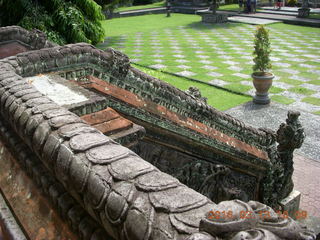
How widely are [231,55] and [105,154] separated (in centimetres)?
1210

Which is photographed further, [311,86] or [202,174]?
[311,86]

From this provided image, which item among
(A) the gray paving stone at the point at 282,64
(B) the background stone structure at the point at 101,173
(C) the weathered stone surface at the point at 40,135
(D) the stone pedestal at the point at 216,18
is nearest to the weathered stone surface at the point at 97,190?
(B) the background stone structure at the point at 101,173

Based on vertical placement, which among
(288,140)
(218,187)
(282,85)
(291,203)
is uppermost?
(288,140)

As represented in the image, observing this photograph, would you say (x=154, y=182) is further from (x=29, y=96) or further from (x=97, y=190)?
(x=29, y=96)

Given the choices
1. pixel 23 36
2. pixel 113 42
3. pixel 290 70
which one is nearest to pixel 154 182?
pixel 23 36

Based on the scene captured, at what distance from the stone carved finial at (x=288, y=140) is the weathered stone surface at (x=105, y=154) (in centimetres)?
310

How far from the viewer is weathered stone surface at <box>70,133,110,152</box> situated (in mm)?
1566

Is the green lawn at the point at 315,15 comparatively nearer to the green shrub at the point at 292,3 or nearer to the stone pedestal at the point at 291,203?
the green shrub at the point at 292,3

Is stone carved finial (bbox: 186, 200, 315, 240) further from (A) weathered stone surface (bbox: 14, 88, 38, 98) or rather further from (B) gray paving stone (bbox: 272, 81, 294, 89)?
(B) gray paving stone (bbox: 272, 81, 294, 89)

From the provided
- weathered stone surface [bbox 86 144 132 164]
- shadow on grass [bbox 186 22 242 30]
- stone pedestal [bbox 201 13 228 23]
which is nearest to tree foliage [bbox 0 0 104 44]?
shadow on grass [bbox 186 22 242 30]

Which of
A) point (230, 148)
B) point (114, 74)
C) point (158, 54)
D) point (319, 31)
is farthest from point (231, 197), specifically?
point (319, 31)

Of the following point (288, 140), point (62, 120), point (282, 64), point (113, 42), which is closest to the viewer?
point (62, 120)

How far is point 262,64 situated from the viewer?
8.17 meters

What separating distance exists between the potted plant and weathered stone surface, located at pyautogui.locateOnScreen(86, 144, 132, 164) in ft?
23.3
